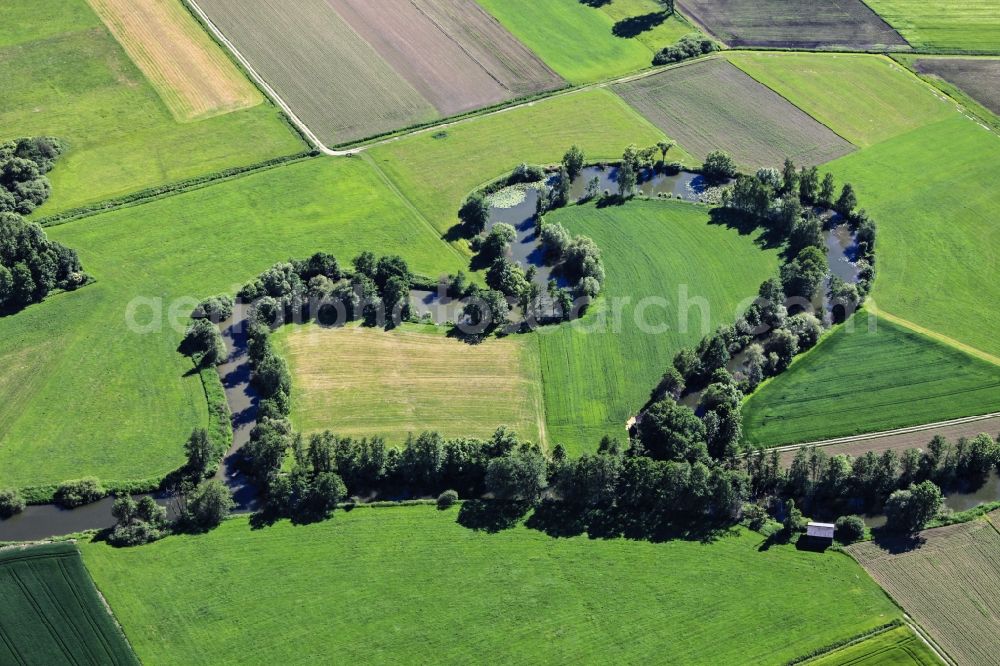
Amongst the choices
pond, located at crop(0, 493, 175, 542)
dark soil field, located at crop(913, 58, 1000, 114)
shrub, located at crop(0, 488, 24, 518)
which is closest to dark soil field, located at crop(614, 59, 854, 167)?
dark soil field, located at crop(913, 58, 1000, 114)

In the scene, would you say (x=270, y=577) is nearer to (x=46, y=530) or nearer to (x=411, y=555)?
(x=411, y=555)

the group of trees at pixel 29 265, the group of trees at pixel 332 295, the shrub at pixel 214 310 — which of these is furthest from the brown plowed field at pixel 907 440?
the group of trees at pixel 29 265

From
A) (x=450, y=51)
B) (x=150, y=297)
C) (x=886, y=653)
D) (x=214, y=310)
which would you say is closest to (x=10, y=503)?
(x=214, y=310)

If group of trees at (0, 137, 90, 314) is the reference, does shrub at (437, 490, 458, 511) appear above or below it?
below

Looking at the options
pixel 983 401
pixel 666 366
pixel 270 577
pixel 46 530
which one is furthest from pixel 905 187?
pixel 46 530

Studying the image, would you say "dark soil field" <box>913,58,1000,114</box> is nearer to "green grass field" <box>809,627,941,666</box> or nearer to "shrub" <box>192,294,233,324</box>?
"green grass field" <box>809,627,941,666</box>

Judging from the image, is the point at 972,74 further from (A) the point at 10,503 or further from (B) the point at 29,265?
(A) the point at 10,503
